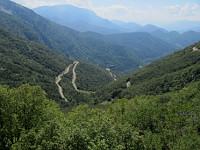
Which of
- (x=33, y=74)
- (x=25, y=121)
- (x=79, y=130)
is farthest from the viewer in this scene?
(x=33, y=74)

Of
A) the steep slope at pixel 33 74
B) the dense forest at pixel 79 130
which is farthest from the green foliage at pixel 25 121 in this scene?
the steep slope at pixel 33 74

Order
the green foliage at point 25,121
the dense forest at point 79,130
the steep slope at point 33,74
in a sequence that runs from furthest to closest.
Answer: the steep slope at point 33,74 → the green foliage at point 25,121 → the dense forest at point 79,130

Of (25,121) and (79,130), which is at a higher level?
(79,130)

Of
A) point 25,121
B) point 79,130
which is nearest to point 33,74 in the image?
point 25,121

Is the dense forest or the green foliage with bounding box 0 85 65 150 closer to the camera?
the dense forest

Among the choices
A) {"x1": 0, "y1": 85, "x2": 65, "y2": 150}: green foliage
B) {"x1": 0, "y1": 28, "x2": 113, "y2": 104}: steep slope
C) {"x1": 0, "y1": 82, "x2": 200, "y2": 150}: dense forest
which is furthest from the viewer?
{"x1": 0, "y1": 28, "x2": 113, "y2": 104}: steep slope

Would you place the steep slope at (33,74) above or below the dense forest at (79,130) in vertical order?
below

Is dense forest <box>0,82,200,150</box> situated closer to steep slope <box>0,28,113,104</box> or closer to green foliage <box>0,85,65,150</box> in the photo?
green foliage <box>0,85,65,150</box>

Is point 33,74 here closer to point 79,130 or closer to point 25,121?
point 25,121

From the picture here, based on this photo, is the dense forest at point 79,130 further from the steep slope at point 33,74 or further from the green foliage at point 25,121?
the steep slope at point 33,74

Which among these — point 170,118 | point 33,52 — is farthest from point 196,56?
point 33,52

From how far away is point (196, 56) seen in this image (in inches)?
4545

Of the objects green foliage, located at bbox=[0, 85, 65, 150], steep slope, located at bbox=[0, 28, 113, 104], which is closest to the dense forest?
green foliage, located at bbox=[0, 85, 65, 150]

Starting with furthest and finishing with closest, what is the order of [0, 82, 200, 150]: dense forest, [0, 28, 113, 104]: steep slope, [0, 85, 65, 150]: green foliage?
[0, 28, 113, 104]: steep slope, [0, 85, 65, 150]: green foliage, [0, 82, 200, 150]: dense forest
